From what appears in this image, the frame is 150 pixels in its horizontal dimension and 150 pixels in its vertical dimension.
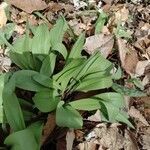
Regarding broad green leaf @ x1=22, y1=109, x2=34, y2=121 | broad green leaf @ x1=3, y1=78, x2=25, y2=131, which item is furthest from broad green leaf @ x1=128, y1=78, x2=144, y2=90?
broad green leaf @ x1=3, y1=78, x2=25, y2=131

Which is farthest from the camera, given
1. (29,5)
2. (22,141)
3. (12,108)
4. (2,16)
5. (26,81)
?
(29,5)

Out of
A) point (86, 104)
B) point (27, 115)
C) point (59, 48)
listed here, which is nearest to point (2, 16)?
point (59, 48)

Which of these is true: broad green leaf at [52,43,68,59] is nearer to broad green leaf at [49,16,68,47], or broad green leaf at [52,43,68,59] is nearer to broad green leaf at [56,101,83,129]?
broad green leaf at [49,16,68,47]

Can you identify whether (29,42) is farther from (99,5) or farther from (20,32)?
(99,5)

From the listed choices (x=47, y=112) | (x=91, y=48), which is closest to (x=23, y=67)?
(x=47, y=112)

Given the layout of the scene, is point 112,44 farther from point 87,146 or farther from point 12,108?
point 12,108

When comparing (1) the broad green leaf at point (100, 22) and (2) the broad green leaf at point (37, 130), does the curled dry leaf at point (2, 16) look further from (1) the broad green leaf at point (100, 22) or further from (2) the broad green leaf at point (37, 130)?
(2) the broad green leaf at point (37, 130)

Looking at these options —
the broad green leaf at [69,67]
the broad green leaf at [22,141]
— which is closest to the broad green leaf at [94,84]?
the broad green leaf at [69,67]
